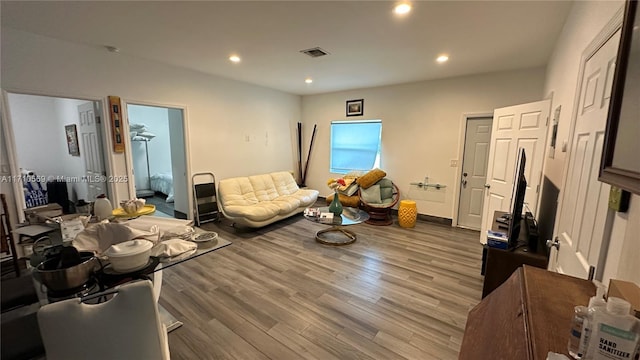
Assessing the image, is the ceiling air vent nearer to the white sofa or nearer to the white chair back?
the white sofa

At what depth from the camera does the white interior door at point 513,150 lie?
9.29 ft

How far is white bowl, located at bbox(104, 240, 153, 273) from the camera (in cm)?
125

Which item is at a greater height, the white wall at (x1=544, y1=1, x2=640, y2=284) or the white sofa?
the white wall at (x1=544, y1=1, x2=640, y2=284)

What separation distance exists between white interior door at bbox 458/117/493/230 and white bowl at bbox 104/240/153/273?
4566 millimetres

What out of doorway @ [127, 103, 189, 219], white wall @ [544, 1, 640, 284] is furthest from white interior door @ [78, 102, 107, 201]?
white wall @ [544, 1, 640, 284]

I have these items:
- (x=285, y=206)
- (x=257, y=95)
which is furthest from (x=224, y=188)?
(x=257, y=95)

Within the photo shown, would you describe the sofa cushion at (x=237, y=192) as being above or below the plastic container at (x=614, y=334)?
below

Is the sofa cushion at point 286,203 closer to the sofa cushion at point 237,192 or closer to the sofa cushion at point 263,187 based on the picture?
the sofa cushion at point 263,187

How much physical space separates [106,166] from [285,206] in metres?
2.59

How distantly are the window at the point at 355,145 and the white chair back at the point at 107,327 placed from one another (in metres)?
4.77

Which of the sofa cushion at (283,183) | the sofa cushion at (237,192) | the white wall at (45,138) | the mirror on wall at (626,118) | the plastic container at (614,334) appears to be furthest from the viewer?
the sofa cushion at (283,183)

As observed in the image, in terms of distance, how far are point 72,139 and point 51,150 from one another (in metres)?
1.14

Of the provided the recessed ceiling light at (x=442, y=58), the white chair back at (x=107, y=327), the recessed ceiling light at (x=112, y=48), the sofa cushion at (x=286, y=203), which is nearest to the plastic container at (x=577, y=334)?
the white chair back at (x=107, y=327)

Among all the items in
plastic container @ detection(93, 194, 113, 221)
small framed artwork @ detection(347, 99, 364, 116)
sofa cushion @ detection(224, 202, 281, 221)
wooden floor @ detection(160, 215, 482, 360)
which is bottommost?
wooden floor @ detection(160, 215, 482, 360)
